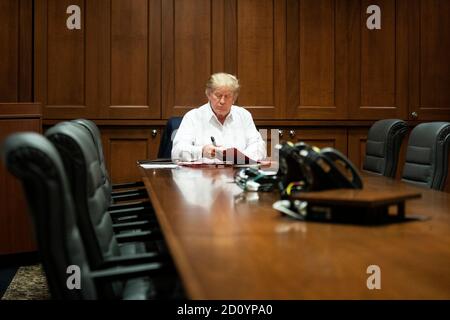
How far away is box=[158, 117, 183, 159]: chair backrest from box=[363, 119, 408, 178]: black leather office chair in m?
1.42

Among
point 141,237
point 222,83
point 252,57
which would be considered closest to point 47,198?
point 141,237

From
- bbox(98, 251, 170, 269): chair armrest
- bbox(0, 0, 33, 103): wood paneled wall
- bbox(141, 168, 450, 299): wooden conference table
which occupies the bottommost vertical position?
bbox(98, 251, 170, 269): chair armrest

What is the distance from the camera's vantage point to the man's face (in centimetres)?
408

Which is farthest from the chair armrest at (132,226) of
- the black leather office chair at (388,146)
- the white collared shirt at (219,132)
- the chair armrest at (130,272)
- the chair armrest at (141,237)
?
the black leather office chair at (388,146)

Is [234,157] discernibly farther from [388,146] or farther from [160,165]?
[388,146]

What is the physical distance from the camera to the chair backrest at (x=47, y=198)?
3.61 feet

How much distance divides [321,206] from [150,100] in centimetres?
390

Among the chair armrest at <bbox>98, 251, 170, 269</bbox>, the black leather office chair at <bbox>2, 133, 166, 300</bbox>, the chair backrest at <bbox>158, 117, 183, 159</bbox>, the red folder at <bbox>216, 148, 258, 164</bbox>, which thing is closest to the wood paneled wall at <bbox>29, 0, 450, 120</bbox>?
the chair backrest at <bbox>158, 117, 183, 159</bbox>

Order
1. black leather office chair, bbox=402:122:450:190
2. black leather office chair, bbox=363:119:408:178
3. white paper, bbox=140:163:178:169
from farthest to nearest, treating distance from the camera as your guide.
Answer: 1. black leather office chair, bbox=363:119:408:178
2. white paper, bbox=140:163:178:169
3. black leather office chair, bbox=402:122:450:190

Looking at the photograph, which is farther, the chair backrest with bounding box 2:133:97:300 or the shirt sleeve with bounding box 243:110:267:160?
the shirt sleeve with bounding box 243:110:267:160

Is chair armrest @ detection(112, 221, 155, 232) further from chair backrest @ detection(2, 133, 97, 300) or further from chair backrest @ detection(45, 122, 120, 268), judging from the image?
chair backrest @ detection(2, 133, 97, 300)

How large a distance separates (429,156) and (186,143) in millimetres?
1586
